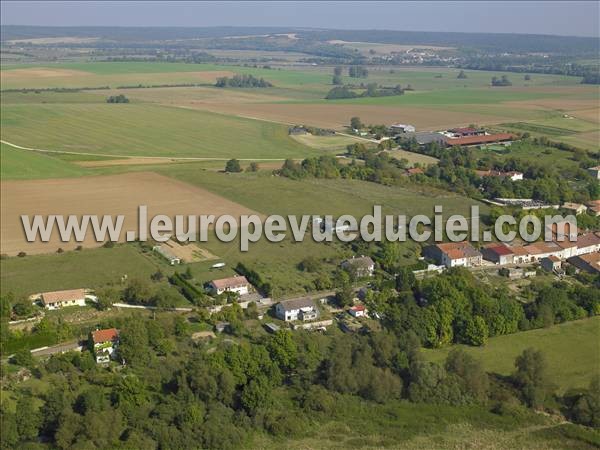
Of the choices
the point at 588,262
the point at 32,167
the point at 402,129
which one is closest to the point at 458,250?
the point at 588,262

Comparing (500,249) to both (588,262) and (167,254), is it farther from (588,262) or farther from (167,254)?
(167,254)

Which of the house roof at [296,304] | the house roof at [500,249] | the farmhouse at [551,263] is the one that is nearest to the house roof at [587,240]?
the farmhouse at [551,263]

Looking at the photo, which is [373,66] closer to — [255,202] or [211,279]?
[255,202]

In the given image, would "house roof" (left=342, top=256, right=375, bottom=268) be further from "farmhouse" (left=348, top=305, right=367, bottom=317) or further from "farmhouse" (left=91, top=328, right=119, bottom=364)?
"farmhouse" (left=91, top=328, right=119, bottom=364)

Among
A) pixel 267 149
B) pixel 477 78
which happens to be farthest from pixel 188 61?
pixel 267 149

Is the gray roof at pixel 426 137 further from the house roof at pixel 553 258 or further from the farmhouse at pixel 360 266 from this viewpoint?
the farmhouse at pixel 360 266
